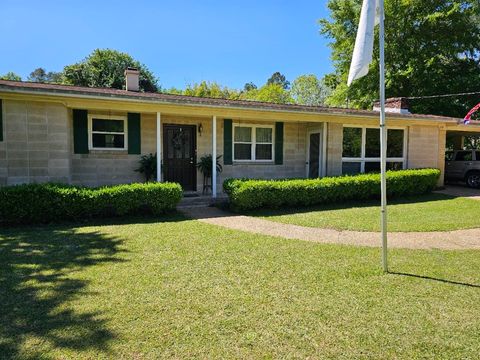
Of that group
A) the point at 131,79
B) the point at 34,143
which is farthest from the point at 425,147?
the point at 34,143

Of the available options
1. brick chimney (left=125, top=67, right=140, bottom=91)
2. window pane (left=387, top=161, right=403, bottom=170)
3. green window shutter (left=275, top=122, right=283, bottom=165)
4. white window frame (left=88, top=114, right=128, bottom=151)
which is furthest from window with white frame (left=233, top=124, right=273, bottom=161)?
window pane (left=387, top=161, right=403, bottom=170)

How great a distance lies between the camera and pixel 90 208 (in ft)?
25.6

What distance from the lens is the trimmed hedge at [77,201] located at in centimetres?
727

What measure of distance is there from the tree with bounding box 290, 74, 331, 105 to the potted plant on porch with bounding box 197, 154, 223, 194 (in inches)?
1733

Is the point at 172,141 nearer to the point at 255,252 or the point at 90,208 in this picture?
the point at 90,208

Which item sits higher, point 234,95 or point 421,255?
point 234,95

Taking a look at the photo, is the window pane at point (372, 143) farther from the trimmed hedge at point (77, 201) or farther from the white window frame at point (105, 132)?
the white window frame at point (105, 132)

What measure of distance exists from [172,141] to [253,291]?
319 inches

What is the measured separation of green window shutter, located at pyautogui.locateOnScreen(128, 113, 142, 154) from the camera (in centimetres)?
1059

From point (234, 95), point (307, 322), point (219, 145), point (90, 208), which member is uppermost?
point (234, 95)

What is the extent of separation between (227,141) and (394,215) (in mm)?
5725

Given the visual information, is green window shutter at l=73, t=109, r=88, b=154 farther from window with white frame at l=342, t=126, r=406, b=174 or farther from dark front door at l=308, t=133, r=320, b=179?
window with white frame at l=342, t=126, r=406, b=174

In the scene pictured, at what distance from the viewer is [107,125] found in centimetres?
1039

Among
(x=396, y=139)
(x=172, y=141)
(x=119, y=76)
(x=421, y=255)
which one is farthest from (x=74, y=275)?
(x=119, y=76)
